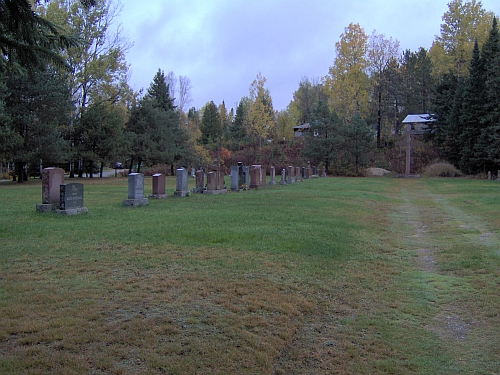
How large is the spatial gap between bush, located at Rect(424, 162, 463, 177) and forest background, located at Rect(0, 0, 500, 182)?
76cm

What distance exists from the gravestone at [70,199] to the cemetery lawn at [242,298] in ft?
3.04

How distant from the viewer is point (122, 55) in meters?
39.5

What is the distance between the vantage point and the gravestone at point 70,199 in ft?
38.2

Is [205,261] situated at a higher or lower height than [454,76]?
lower

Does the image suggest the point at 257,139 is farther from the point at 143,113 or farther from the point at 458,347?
the point at 458,347

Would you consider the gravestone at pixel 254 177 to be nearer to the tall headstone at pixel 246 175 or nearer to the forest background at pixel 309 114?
the tall headstone at pixel 246 175

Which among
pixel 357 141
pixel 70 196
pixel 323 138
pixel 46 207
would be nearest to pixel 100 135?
pixel 323 138

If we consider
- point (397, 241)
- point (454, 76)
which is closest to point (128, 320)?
point (397, 241)

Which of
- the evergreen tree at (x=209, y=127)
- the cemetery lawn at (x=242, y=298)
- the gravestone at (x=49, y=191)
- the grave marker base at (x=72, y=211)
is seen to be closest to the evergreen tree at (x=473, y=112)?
the cemetery lawn at (x=242, y=298)

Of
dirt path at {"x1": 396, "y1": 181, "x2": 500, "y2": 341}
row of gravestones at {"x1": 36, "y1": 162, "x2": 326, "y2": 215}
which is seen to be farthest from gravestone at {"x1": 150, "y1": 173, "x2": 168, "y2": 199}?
dirt path at {"x1": 396, "y1": 181, "x2": 500, "y2": 341}

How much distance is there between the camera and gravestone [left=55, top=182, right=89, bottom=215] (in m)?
11.7

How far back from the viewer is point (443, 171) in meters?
39.8

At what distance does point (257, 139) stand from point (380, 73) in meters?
18.2

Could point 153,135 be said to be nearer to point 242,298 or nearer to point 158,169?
point 158,169
